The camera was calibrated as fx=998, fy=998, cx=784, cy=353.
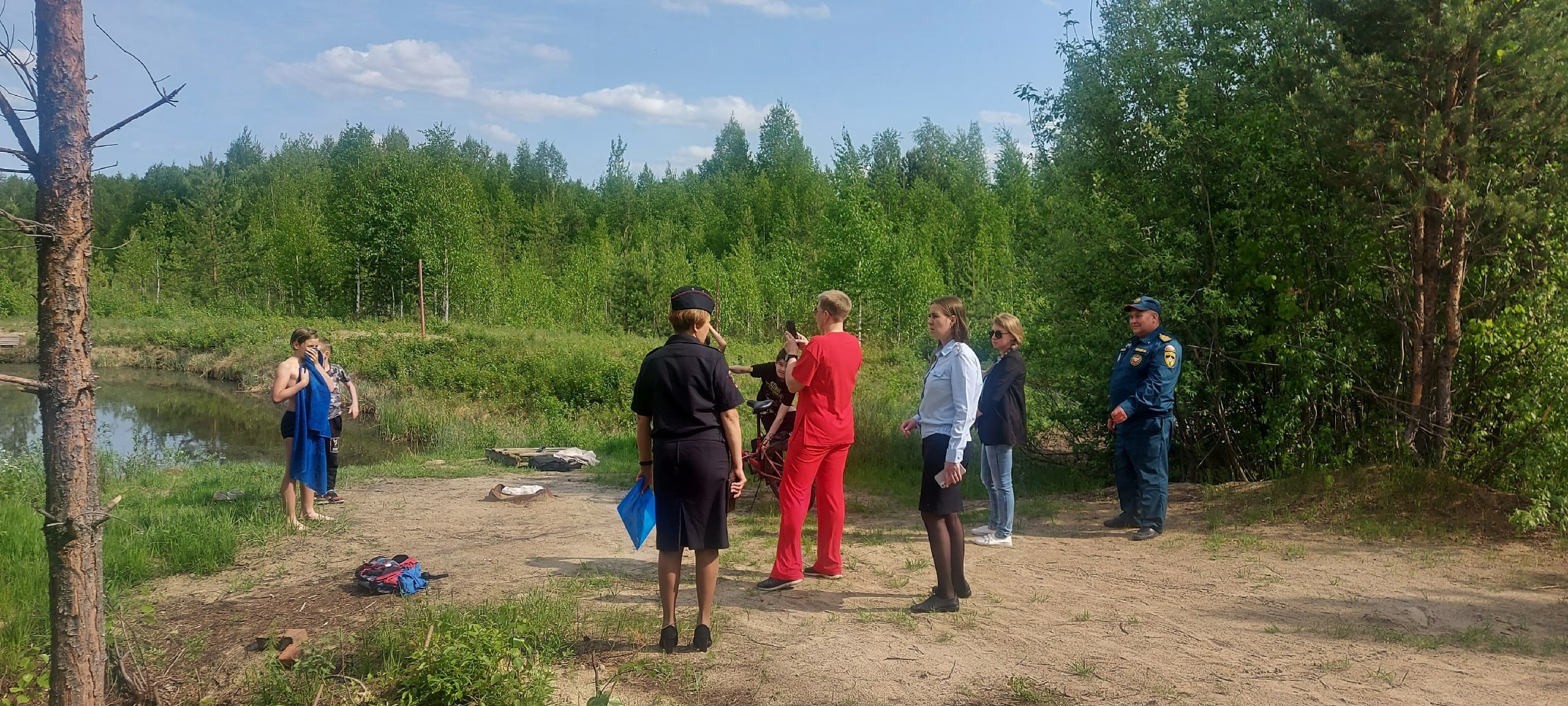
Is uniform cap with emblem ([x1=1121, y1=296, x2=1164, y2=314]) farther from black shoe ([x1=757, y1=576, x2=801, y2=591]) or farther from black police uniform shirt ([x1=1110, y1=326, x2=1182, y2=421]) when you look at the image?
black shoe ([x1=757, y1=576, x2=801, y2=591])

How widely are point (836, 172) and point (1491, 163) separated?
1436 inches

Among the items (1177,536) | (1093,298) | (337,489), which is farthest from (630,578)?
(1093,298)

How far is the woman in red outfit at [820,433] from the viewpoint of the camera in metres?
5.91

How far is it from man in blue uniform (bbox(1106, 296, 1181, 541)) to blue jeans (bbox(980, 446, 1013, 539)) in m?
0.91

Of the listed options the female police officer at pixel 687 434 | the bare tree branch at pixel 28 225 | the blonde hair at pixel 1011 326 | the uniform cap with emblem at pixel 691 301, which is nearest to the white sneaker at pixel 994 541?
the blonde hair at pixel 1011 326

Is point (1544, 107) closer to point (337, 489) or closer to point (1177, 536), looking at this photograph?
point (1177, 536)

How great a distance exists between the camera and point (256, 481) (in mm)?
10469

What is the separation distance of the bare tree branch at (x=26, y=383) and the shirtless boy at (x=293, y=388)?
12.7ft

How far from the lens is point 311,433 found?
7973 millimetres

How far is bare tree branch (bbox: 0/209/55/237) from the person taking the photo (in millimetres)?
3619

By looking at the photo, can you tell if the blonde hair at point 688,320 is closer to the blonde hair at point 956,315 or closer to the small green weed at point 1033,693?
the blonde hair at point 956,315

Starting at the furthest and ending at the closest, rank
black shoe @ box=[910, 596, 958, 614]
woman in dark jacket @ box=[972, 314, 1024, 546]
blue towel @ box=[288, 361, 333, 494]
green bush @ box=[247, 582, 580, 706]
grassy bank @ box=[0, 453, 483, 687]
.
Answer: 1. blue towel @ box=[288, 361, 333, 494]
2. woman in dark jacket @ box=[972, 314, 1024, 546]
3. black shoe @ box=[910, 596, 958, 614]
4. grassy bank @ box=[0, 453, 483, 687]
5. green bush @ box=[247, 582, 580, 706]

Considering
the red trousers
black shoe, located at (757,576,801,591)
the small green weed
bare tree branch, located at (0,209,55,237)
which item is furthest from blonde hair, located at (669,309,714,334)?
bare tree branch, located at (0,209,55,237)

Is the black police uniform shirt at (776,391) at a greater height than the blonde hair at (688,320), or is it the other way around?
the blonde hair at (688,320)
